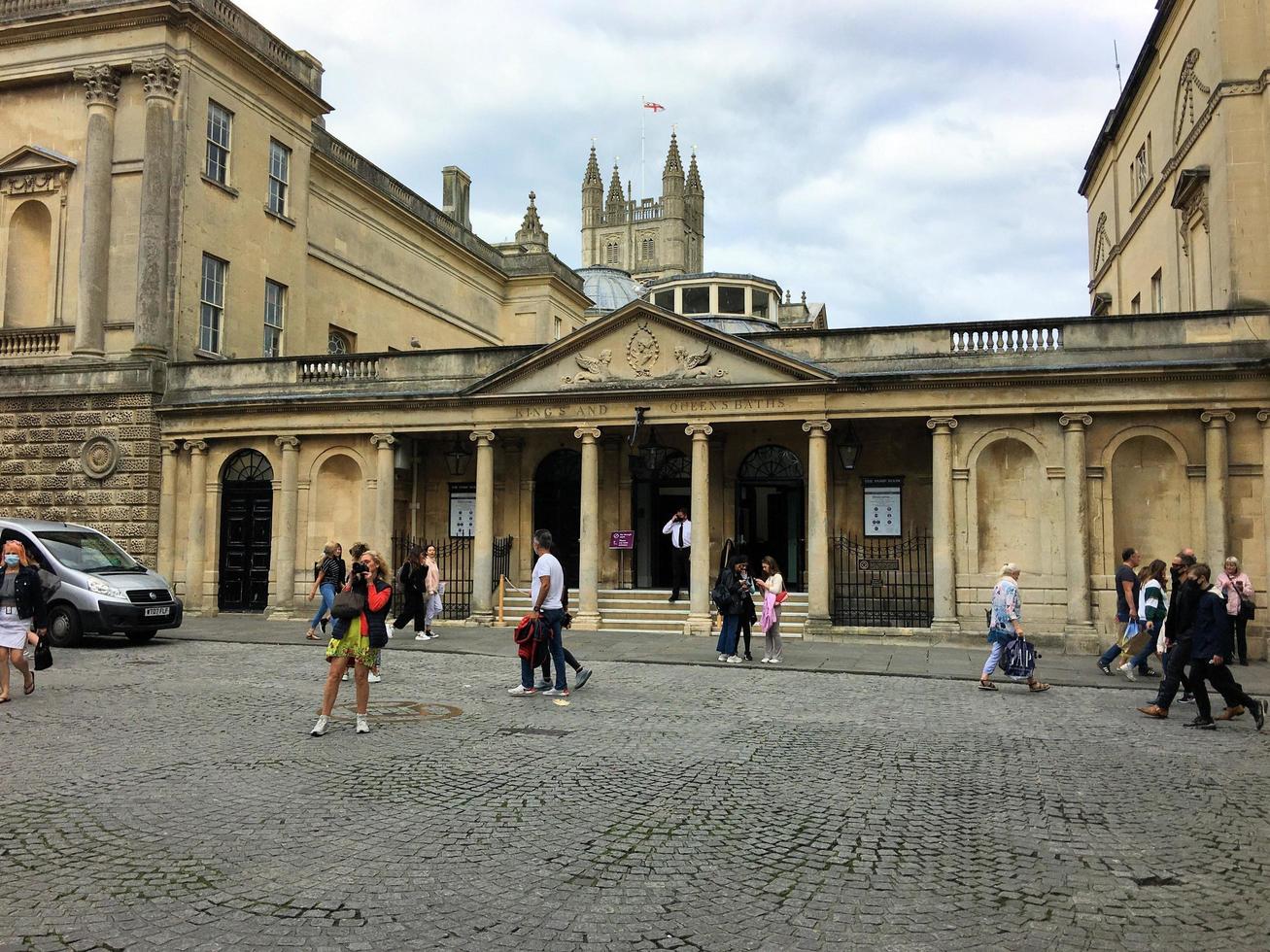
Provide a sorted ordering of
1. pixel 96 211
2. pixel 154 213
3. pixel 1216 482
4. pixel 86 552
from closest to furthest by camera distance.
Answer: pixel 1216 482 → pixel 86 552 → pixel 154 213 → pixel 96 211

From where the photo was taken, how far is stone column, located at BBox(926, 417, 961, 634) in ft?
63.3

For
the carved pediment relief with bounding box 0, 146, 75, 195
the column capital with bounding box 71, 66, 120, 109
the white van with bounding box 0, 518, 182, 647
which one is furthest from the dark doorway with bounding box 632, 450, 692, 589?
the carved pediment relief with bounding box 0, 146, 75, 195

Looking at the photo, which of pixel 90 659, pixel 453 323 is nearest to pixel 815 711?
pixel 90 659

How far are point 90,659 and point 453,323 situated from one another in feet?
84.0

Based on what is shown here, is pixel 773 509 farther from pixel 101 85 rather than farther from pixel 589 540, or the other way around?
pixel 101 85

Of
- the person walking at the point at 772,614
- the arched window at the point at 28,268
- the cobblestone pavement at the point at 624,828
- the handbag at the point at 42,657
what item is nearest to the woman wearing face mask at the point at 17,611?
the handbag at the point at 42,657

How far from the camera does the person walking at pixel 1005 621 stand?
1313 cm

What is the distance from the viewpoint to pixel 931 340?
20203 mm

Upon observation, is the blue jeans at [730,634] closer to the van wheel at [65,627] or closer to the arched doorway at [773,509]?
the arched doorway at [773,509]

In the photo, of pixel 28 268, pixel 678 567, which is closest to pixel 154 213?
pixel 28 268

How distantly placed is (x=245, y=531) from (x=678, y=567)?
10.8 m

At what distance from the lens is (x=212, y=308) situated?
2645 cm

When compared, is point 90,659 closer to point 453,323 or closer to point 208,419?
point 208,419

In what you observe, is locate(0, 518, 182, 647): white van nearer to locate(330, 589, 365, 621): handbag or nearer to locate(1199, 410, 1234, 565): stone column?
locate(330, 589, 365, 621): handbag
